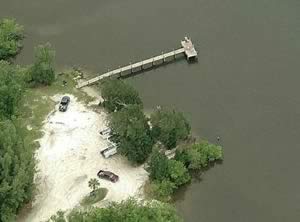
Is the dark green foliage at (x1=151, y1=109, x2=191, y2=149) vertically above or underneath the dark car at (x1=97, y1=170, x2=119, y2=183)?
above

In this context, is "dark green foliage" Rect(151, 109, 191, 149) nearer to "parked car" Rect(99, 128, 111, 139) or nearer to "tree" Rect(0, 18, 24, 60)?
"parked car" Rect(99, 128, 111, 139)

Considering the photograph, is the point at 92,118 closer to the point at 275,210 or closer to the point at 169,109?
the point at 169,109

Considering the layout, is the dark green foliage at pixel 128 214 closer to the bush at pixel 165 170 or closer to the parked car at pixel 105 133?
the bush at pixel 165 170

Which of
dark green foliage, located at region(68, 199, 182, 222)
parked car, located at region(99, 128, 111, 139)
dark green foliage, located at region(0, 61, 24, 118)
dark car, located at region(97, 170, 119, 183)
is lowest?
dark green foliage, located at region(68, 199, 182, 222)

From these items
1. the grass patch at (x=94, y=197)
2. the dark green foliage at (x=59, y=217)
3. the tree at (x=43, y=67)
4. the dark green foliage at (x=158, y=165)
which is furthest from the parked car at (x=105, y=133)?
the dark green foliage at (x=59, y=217)

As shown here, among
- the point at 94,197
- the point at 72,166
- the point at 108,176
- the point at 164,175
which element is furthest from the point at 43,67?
the point at 164,175

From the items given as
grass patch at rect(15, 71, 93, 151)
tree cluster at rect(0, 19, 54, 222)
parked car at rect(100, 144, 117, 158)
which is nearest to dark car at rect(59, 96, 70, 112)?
grass patch at rect(15, 71, 93, 151)
